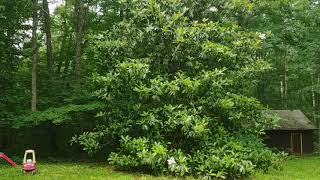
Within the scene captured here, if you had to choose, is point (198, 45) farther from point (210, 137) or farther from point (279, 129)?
point (279, 129)

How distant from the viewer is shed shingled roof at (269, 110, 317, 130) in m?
30.5

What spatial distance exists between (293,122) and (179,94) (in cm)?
1836

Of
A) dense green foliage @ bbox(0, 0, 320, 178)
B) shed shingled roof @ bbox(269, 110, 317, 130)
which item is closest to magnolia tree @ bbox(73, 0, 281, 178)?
dense green foliage @ bbox(0, 0, 320, 178)

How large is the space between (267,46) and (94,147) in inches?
517

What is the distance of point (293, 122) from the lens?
31031mm

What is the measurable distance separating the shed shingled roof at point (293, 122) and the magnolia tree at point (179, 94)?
46.3 feet

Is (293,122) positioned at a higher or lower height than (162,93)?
lower

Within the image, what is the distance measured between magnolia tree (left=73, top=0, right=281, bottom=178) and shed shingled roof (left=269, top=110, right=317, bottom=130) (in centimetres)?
1413

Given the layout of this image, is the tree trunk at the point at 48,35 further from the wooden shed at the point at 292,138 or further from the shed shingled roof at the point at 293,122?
the wooden shed at the point at 292,138

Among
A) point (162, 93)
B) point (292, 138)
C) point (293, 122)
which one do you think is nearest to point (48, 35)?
point (162, 93)

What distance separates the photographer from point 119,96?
624 inches

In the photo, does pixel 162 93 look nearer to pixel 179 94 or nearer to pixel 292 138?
pixel 179 94

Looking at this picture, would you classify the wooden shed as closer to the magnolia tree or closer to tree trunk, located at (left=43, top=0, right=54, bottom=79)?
the magnolia tree

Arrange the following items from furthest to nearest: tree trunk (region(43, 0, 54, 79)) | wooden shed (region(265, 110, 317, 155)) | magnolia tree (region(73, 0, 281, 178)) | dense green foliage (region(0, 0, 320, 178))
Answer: wooden shed (region(265, 110, 317, 155)) → tree trunk (region(43, 0, 54, 79)) → dense green foliage (region(0, 0, 320, 178)) → magnolia tree (region(73, 0, 281, 178))
